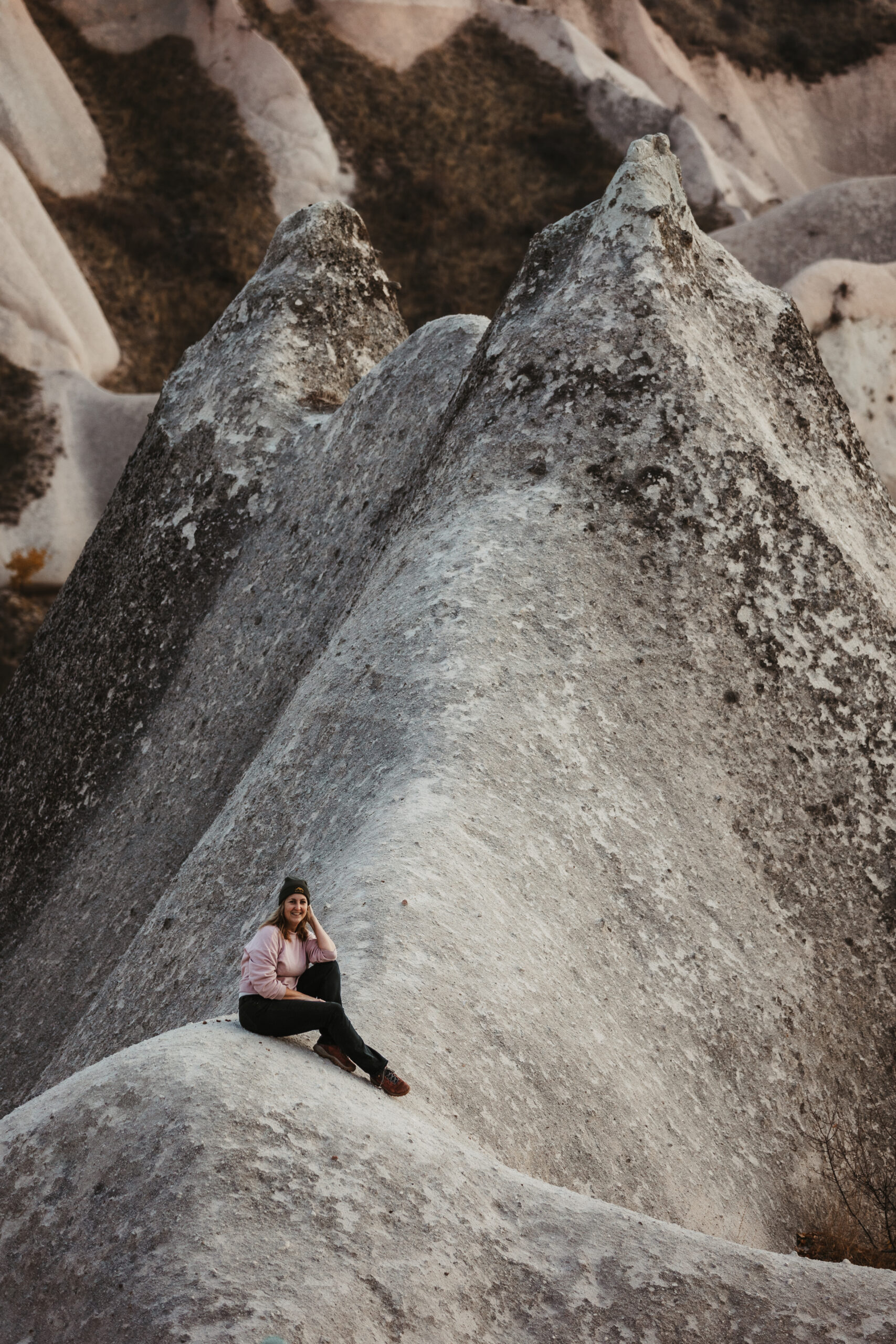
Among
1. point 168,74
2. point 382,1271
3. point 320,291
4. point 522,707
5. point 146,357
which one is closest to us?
point 382,1271

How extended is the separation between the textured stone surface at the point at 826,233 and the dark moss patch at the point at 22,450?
15687 millimetres

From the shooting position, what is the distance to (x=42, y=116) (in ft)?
96.6

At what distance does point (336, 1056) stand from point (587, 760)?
223 cm

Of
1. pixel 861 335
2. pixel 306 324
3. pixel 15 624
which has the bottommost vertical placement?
pixel 15 624

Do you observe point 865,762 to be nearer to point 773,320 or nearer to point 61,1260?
point 773,320

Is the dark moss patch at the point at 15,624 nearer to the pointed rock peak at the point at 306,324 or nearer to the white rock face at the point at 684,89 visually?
the pointed rock peak at the point at 306,324

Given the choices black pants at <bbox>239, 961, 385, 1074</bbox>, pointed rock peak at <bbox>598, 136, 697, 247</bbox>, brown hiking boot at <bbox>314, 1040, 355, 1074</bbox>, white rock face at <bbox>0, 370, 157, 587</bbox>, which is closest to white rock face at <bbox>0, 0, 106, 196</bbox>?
white rock face at <bbox>0, 370, 157, 587</bbox>

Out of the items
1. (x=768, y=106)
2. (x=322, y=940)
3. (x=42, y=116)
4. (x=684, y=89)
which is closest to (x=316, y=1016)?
(x=322, y=940)

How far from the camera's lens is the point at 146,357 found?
97.2 feet

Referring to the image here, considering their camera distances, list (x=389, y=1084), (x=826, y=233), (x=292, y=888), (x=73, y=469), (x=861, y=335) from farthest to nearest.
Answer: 1. (x=73, y=469)
2. (x=826, y=233)
3. (x=861, y=335)
4. (x=292, y=888)
5. (x=389, y=1084)

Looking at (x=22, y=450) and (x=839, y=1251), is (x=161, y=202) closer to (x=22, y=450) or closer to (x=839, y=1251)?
(x=22, y=450)

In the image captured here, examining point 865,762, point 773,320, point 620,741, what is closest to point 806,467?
point 773,320

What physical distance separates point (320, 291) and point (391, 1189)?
9.15m

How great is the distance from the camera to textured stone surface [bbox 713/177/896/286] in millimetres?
22875
